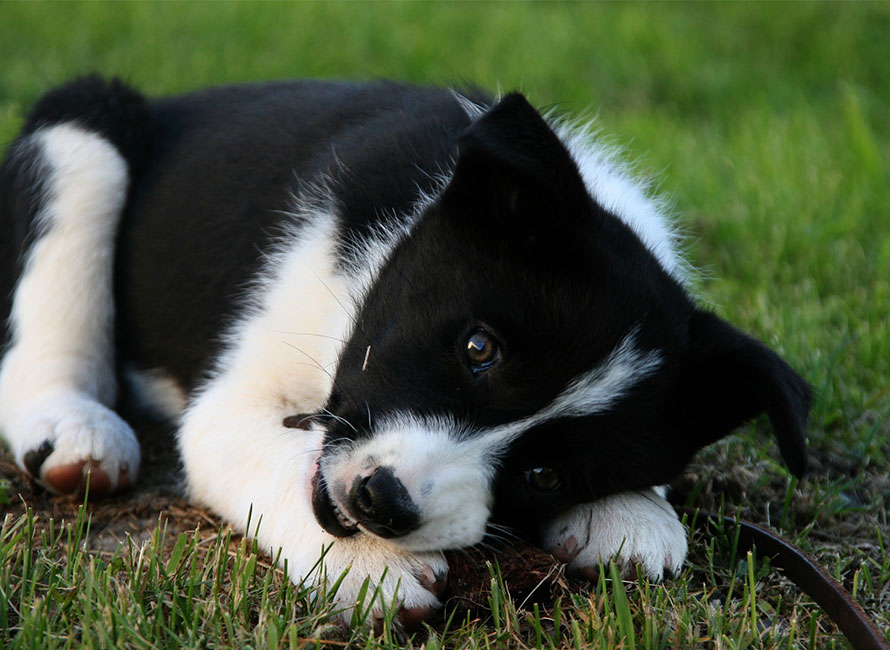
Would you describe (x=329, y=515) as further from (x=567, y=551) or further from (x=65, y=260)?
(x=65, y=260)

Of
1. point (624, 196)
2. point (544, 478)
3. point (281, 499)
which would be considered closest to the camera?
point (544, 478)

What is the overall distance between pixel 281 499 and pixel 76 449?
77cm

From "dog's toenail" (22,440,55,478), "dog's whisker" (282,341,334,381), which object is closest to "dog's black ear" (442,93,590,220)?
"dog's whisker" (282,341,334,381)

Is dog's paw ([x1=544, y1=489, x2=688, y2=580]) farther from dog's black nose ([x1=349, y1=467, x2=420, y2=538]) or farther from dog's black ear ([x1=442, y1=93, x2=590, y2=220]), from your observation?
dog's black ear ([x1=442, y1=93, x2=590, y2=220])

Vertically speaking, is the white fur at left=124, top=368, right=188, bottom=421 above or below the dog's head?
below

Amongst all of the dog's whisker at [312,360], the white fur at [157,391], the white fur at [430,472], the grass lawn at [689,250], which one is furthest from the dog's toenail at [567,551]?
the white fur at [157,391]

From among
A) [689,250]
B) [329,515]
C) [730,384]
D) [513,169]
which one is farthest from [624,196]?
[329,515]

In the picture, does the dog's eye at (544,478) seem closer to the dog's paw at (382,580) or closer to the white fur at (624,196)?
the dog's paw at (382,580)

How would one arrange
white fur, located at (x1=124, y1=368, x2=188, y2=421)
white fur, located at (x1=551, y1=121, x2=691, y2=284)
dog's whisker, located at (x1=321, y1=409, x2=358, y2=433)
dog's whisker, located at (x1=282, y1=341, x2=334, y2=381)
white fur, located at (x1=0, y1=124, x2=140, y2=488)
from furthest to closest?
white fur, located at (x1=124, y1=368, x2=188, y2=421)
white fur, located at (x1=0, y1=124, x2=140, y2=488)
white fur, located at (x1=551, y1=121, x2=691, y2=284)
dog's whisker, located at (x1=282, y1=341, x2=334, y2=381)
dog's whisker, located at (x1=321, y1=409, x2=358, y2=433)

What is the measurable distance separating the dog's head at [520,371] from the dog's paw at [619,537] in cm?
10

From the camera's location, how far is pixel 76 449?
9.84ft

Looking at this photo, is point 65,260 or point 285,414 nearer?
point 285,414

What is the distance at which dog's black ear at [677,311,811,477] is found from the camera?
2.44 meters

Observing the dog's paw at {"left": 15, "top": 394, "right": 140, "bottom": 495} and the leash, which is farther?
the dog's paw at {"left": 15, "top": 394, "right": 140, "bottom": 495}
